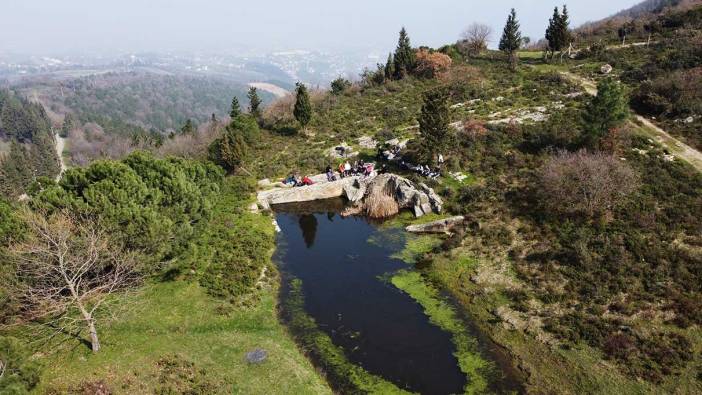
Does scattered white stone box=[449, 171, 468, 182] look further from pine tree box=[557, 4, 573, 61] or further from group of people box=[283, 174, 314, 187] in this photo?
pine tree box=[557, 4, 573, 61]

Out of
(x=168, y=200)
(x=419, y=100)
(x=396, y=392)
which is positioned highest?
(x=419, y=100)

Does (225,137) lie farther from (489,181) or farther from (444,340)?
(444,340)

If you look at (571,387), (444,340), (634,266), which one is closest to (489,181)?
(634,266)

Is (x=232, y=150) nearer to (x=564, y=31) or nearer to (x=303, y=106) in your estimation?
(x=303, y=106)

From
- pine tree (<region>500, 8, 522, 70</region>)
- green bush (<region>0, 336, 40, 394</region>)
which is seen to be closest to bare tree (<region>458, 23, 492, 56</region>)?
pine tree (<region>500, 8, 522, 70</region>)

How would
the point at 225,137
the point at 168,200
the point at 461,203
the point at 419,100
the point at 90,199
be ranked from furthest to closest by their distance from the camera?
the point at 419,100 → the point at 225,137 → the point at 461,203 → the point at 168,200 → the point at 90,199

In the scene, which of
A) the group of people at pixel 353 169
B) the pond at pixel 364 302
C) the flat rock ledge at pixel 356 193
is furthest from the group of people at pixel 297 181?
the pond at pixel 364 302
